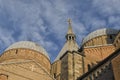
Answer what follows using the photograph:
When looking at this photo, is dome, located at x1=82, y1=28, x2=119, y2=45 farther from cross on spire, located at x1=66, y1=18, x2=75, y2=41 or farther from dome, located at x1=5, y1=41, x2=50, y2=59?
dome, located at x1=5, y1=41, x2=50, y2=59

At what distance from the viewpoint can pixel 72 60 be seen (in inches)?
694

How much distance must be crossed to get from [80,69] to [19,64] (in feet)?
15.1

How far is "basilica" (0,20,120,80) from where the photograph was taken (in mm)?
12812

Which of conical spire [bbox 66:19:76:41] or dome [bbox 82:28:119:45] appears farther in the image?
conical spire [bbox 66:19:76:41]

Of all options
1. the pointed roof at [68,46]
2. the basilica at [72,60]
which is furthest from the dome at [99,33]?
the pointed roof at [68,46]

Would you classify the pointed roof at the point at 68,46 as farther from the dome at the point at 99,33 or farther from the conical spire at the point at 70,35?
the dome at the point at 99,33

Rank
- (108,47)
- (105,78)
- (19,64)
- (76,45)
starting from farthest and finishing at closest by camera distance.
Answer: (76,45) < (108,47) < (19,64) < (105,78)

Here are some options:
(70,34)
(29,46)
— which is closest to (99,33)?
(70,34)

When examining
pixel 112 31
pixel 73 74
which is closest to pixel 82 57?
pixel 73 74

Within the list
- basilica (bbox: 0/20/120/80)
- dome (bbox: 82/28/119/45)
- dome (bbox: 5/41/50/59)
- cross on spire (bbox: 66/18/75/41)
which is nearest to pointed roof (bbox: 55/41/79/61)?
basilica (bbox: 0/20/120/80)

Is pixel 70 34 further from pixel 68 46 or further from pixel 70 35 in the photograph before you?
pixel 68 46

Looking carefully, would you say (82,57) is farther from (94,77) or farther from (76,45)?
(76,45)

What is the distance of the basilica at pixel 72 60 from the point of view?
12.8 m

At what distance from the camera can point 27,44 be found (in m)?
25.4
